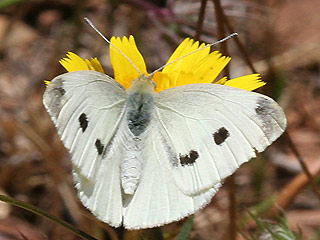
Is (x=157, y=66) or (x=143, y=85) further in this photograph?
(x=157, y=66)

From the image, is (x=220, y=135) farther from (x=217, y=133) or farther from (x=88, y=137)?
(x=88, y=137)

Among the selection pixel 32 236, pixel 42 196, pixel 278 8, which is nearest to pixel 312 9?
pixel 278 8

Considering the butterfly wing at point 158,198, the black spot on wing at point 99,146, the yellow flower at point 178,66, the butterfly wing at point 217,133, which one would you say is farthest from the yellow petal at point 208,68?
the black spot on wing at point 99,146

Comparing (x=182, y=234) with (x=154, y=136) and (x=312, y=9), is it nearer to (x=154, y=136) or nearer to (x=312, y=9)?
(x=154, y=136)

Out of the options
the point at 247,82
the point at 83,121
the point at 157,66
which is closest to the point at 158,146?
the point at 83,121

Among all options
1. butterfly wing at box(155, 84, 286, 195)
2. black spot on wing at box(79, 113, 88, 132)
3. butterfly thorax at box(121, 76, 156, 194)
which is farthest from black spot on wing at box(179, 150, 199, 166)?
black spot on wing at box(79, 113, 88, 132)

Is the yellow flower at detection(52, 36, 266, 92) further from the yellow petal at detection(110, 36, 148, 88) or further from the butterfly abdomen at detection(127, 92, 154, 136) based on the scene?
the butterfly abdomen at detection(127, 92, 154, 136)
